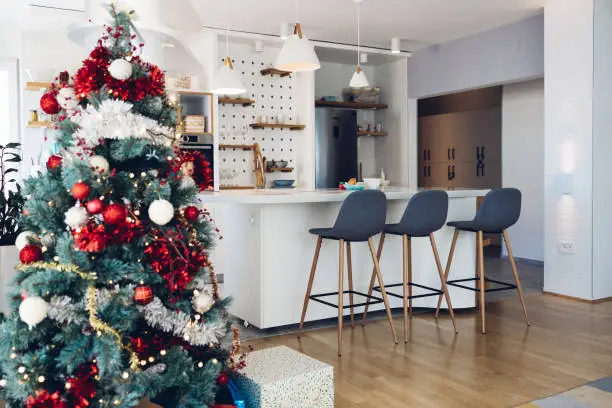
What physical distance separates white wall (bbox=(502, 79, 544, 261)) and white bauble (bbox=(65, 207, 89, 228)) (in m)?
6.24

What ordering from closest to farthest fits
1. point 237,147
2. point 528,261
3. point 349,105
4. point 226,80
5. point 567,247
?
point 226,80, point 567,247, point 237,147, point 528,261, point 349,105

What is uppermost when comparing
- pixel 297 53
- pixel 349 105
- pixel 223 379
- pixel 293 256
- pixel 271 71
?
pixel 271 71

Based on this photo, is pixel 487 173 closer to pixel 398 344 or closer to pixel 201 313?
pixel 398 344

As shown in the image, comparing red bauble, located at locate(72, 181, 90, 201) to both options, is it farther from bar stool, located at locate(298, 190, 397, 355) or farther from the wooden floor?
bar stool, located at locate(298, 190, 397, 355)

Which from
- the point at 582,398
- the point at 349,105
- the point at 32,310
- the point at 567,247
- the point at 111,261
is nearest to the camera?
the point at 32,310

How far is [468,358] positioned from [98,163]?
2470 millimetres

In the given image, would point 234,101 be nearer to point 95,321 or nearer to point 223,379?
point 223,379

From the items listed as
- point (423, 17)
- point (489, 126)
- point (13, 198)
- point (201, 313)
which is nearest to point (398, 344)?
point (201, 313)

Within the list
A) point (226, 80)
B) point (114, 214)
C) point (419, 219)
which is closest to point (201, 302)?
point (114, 214)

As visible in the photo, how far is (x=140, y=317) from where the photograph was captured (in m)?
1.98

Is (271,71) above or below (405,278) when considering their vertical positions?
above

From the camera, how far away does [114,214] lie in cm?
184

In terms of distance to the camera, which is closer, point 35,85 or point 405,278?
point 405,278

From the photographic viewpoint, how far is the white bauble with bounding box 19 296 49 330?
1.81 m
